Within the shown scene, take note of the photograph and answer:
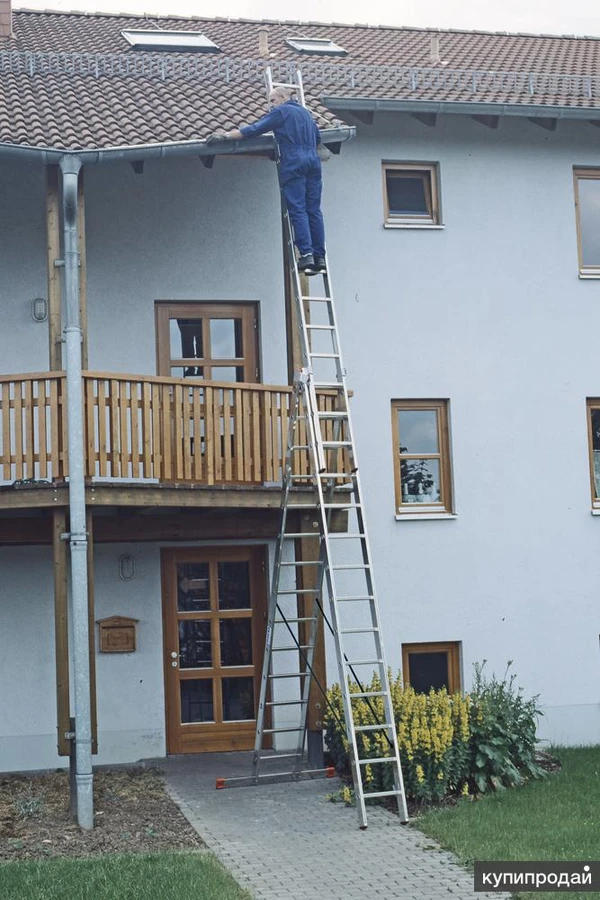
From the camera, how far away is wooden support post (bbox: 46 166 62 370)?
528 inches

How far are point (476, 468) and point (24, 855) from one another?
8.04 meters

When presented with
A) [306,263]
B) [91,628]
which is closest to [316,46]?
[306,263]

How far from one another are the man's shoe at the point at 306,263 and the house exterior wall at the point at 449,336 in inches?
90.9

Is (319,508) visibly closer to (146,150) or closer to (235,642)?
(235,642)

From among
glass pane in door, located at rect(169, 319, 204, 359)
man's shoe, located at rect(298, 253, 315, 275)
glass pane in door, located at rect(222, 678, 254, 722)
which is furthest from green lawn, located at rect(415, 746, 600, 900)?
glass pane in door, located at rect(169, 319, 204, 359)

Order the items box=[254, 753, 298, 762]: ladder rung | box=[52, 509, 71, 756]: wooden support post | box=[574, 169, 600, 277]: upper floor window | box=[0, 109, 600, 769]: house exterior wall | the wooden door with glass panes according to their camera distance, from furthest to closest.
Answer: box=[574, 169, 600, 277]: upper floor window, box=[0, 109, 600, 769]: house exterior wall, the wooden door with glass panes, box=[254, 753, 298, 762]: ladder rung, box=[52, 509, 71, 756]: wooden support post

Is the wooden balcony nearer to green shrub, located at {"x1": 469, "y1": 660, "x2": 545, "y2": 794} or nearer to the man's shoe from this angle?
the man's shoe

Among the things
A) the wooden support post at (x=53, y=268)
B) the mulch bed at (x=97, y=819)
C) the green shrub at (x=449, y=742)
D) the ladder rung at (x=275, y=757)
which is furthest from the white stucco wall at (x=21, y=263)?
the green shrub at (x=449, y=742)

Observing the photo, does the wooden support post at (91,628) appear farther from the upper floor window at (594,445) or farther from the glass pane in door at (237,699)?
the upper floor window at (594,445)

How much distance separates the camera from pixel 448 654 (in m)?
16.8

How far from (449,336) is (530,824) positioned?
23.4 feet

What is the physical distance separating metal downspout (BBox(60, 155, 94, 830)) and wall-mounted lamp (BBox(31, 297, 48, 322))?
2382 millimetres

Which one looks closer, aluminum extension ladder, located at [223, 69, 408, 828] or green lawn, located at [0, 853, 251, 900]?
green lawn, located at [0, 853, 251, 900]

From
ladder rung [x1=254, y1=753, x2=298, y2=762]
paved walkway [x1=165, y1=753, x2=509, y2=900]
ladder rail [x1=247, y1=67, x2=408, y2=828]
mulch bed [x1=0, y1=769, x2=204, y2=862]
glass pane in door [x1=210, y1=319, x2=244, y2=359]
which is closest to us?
paved walkway [x1=165, y1=753, x2=509, y2=900]
